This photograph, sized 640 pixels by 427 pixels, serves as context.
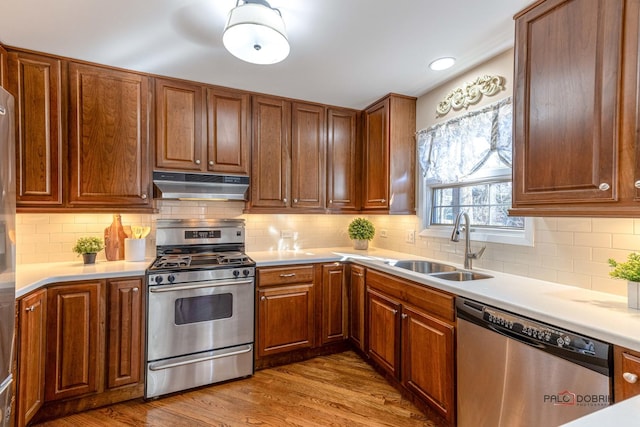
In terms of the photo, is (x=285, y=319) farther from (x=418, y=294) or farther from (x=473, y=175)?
(x=473, y=175)

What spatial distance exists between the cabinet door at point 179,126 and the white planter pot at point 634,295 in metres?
2.77

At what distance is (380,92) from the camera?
9.12 feet

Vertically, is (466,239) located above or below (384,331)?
above

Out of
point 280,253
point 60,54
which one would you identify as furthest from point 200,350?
point 60,54

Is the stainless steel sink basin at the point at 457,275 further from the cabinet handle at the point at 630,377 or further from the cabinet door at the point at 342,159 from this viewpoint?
the cabinet door at the point at 342,159

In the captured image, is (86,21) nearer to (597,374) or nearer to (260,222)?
(260,222)

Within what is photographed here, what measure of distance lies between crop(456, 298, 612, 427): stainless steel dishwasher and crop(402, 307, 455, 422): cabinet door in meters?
0.07

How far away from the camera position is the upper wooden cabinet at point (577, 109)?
1.24m

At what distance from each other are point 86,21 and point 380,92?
2138 millimetres

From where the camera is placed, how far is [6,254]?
52.5 inches

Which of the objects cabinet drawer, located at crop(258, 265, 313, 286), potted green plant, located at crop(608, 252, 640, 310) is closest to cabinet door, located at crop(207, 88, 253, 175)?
cabinet drawer, located at crop(258, 265, 313, 286)

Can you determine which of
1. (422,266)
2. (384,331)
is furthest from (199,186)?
(422,266)

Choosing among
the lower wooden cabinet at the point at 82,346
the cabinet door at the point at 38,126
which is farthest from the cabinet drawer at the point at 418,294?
the cabinet door at the point at 38,126

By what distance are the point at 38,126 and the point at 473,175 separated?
3096mm
